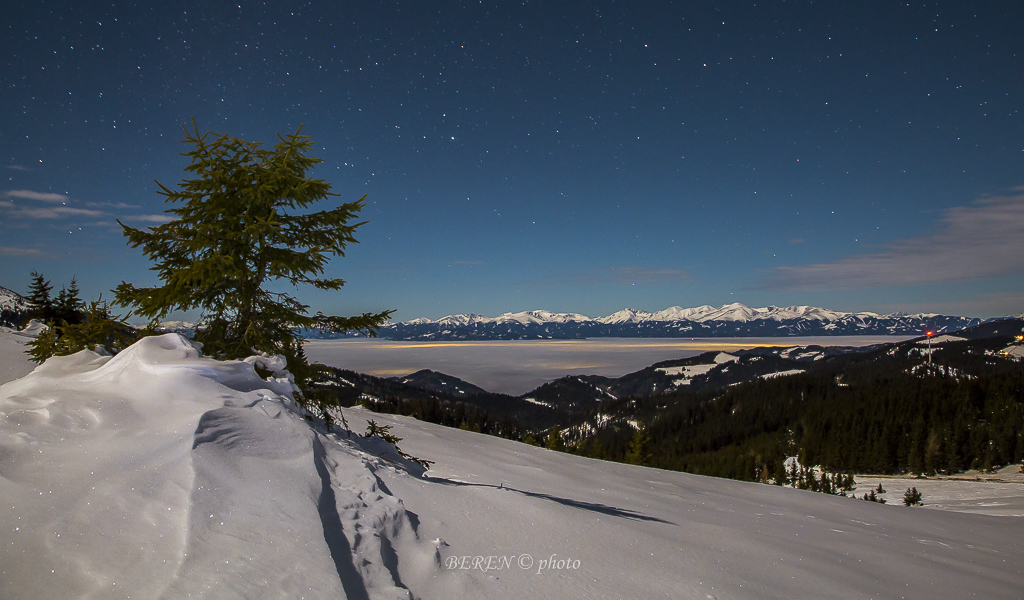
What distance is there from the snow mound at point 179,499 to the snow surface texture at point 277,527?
0.01 metres

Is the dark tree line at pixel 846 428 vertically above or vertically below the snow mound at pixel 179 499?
below

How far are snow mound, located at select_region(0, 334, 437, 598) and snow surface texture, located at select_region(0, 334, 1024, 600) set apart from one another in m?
0.01

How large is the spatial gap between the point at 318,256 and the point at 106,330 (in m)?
3.32

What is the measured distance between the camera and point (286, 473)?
12.3 ft

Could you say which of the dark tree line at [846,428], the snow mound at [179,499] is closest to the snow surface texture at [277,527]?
the snow mound at [179,499]

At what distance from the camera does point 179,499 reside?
3.02m

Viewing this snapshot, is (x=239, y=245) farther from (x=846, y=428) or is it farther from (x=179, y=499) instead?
(x=846, y=428)

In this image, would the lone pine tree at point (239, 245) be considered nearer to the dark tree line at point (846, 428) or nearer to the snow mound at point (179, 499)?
the snow mound at point (179, 499)

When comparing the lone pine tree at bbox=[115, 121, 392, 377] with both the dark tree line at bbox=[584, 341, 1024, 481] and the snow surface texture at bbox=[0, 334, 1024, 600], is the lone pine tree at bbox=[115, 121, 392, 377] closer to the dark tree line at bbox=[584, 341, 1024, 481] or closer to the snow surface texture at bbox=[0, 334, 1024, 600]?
the snow surface texture at bbox=[0, 334, 1024, 600]

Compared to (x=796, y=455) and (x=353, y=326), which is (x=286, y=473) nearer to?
(x=353, y=326)

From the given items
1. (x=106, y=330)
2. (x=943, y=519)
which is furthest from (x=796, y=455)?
(x=106, y=330)

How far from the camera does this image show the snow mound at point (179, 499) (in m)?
2.47

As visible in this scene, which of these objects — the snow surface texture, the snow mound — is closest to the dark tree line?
the snow surface texture

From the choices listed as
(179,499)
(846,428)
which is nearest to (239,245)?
(179,499)
